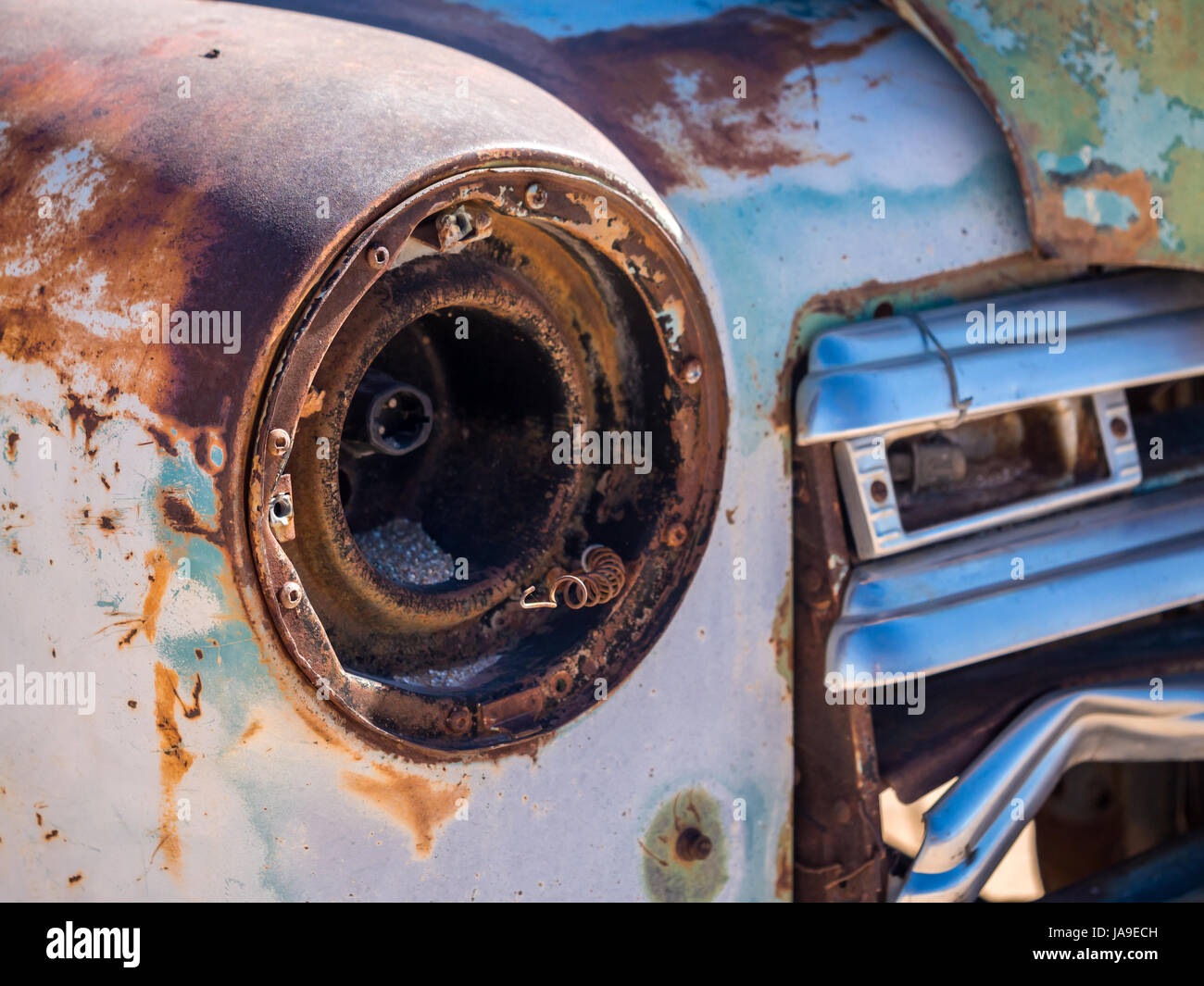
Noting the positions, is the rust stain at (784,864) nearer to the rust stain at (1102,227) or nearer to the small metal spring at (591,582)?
the small metal spring at (591,582)

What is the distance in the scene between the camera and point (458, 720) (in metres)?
1.26

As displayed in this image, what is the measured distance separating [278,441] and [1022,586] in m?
0.93

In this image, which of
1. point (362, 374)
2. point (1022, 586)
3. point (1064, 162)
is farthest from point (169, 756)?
point (1064, 162)

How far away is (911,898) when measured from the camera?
1543mm

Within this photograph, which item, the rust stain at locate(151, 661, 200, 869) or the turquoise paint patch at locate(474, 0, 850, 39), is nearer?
the rust stain at locate(151, 661, 200, 869)

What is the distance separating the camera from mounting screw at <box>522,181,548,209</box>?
1.20 metres

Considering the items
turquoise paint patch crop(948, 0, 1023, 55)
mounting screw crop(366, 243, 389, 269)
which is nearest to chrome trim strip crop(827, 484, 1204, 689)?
turquoise paint patch crop(948, 0, 1023, 55)

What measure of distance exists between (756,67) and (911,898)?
3.27 ft

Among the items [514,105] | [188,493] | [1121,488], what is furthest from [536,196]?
[1121,488]

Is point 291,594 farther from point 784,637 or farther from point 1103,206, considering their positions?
point 1103,206

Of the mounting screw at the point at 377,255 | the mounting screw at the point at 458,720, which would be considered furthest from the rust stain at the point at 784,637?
the mounting screw at the point at 377,255

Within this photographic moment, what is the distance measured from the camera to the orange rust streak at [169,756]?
1.12 metres

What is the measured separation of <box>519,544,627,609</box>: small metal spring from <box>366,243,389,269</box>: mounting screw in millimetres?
393

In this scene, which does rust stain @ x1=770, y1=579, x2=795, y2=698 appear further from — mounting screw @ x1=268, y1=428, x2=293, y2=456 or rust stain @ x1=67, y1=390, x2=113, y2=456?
rust stain @ x1=67, y1=390, x2=113, y2=456
